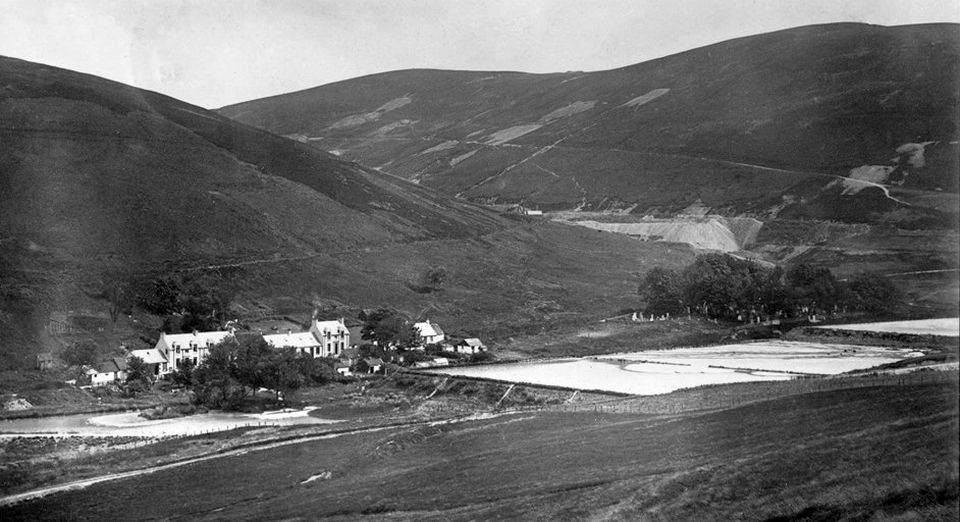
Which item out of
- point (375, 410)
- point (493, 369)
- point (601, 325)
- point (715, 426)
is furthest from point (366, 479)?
point (601, 325)

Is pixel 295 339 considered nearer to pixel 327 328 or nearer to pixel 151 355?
pixel 327 328

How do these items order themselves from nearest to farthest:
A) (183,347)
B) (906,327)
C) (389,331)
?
(183,347)
(906,327)
(389,331)

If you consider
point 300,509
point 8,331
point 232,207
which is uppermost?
point 232,207

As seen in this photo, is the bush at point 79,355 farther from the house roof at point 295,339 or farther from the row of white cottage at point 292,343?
the house roof at point 295,339

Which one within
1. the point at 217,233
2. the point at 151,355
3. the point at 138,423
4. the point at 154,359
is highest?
the point at 217,233

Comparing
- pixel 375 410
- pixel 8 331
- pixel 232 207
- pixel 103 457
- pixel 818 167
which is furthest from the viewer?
pixel 818 167

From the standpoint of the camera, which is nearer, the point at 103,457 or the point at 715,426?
the point at 715,426

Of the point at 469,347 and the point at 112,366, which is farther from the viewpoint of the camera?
the point at 469,347

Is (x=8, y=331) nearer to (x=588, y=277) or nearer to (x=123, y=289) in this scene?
(x=123, y=289)

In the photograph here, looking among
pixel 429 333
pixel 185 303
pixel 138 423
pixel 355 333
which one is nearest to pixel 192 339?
pixel 185 303
